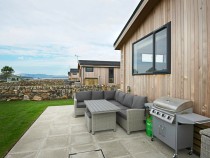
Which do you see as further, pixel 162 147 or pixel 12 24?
pixel 12 24

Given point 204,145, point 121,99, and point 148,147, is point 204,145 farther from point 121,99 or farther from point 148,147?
point 121,99

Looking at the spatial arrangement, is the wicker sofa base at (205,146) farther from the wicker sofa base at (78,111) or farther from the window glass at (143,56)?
the wicker sofa base at (78,111)

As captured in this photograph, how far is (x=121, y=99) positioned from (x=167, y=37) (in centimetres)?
286

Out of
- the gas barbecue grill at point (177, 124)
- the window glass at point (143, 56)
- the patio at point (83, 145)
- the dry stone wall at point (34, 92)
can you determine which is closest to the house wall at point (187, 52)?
the gas barbecue grill at point (177, 124)

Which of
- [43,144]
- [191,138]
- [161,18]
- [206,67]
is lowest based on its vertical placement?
[43,144]

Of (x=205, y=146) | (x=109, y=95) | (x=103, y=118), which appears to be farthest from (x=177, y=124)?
(x=109, y=95)

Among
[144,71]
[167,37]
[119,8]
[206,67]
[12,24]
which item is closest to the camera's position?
[206,67]

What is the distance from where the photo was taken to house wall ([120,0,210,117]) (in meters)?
2.33

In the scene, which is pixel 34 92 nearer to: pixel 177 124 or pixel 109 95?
pixel 109 95

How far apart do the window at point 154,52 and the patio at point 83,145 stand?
187cm

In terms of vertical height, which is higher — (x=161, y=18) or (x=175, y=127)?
(x=161, y=18)

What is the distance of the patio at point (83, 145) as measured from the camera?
2580 mm

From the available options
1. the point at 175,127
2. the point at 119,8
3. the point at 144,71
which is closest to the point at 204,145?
the point at 175,127

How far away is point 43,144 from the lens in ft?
9.95
